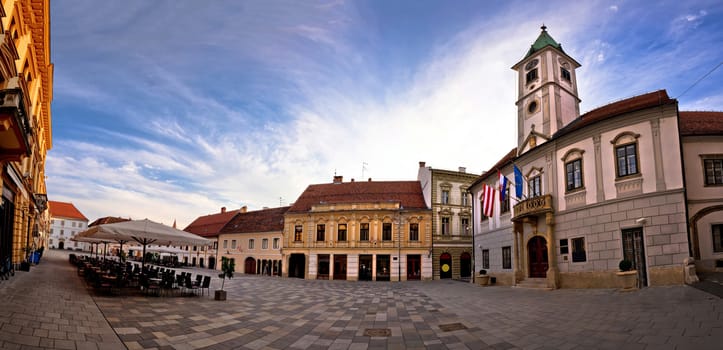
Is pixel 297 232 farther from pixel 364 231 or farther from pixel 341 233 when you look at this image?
pixel 364 231

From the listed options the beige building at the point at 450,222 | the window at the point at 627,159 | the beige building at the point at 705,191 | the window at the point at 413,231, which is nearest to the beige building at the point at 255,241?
the window at the point at 413,231

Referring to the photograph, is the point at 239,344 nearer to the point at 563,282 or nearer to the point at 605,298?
the point at 605,298

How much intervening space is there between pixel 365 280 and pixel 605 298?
26.0 meters

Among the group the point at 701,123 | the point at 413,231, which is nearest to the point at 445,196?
the point at 413,231

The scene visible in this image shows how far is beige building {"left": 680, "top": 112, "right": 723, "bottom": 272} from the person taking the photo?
1528 cm

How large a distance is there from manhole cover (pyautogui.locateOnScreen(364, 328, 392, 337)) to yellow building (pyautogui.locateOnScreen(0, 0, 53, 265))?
9.63 m

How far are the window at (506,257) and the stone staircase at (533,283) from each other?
2055 millimetres

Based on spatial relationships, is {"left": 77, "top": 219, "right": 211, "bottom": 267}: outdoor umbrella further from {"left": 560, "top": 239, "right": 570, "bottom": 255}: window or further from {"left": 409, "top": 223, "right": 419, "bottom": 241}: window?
{"left": 409, "top": 223, "right": 419, "bottom": 241}: window

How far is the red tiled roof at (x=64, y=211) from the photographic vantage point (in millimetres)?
97125

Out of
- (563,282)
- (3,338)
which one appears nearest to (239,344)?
(3,338)

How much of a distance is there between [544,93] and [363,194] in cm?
2340

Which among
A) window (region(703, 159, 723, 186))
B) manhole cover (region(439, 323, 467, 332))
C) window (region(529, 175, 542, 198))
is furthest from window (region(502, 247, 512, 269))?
manhole cover (region(439, 323, 467, 332))

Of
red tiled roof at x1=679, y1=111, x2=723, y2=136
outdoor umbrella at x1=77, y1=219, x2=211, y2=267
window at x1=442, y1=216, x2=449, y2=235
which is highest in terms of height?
red tiled roof at x1=679, y1=111, x2=723, y2=136

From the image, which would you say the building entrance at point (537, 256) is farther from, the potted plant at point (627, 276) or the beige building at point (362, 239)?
the beige building at point (362, 239)
